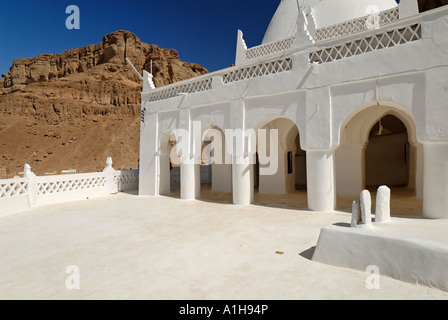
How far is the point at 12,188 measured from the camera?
844 centimetres

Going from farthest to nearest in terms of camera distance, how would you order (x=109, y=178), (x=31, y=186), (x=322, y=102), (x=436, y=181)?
(x=109, y=178) < (x=31, y=186) < (x=322, y=102) < (x=436, y=181)

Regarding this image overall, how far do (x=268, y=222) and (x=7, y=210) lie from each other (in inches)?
307

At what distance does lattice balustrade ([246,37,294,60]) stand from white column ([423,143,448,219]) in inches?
258

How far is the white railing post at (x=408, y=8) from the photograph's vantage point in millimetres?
8416

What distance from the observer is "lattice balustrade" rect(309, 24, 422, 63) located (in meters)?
6.21

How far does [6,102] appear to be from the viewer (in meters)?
37.5

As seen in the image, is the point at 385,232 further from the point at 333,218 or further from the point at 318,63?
the point at 318,63

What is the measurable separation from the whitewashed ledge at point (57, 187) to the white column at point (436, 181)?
445 inches

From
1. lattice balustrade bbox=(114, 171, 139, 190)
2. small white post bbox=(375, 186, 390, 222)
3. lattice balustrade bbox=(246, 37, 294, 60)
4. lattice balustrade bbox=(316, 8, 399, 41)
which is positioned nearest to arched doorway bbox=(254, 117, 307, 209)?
lattice balustrade bbox=(246, 37, 294, 60)

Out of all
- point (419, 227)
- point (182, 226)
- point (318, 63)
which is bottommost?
point (182, 226)

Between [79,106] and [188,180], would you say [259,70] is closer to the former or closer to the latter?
[188,180]

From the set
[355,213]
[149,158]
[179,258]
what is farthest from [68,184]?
[355,213]

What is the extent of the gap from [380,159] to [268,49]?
8921 mm
